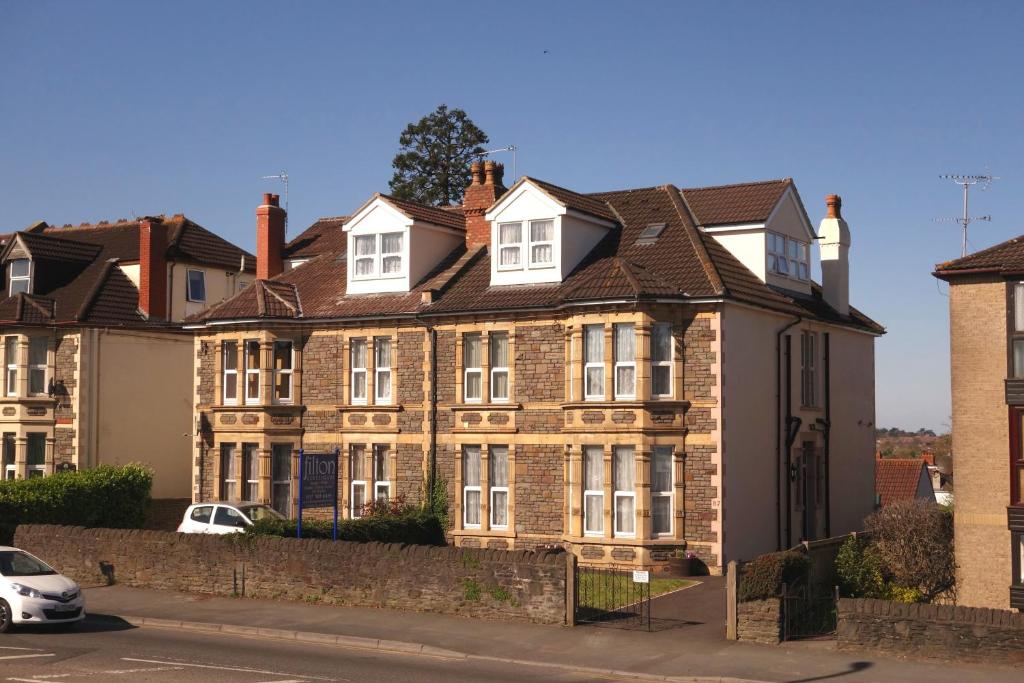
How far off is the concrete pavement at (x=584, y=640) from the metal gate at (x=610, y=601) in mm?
454

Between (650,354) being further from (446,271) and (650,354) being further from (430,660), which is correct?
(430,660)

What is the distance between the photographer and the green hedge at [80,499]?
106 ft

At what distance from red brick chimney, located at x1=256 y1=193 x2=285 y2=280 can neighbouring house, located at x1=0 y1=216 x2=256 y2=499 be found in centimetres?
393

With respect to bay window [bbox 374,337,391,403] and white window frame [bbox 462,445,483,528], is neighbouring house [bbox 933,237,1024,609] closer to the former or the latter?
white window frame [bbox 462,445,483,528]

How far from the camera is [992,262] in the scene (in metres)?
26.4

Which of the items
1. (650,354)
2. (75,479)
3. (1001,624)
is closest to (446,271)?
(650,354)

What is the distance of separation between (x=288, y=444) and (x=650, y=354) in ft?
39.2

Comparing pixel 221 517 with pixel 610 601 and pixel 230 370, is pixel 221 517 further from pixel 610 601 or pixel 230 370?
pixel 610 601

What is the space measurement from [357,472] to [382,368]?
3122 millimetres

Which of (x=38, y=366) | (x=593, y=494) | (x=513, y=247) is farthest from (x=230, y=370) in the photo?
(x=593, y=494)

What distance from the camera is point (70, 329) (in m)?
40.6

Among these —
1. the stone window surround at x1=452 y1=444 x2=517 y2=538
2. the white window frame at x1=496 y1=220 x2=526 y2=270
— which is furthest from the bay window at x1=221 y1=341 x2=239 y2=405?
the white window frame at x1=496 y1=220 x2=526 y2=270

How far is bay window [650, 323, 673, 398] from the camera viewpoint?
30.6 metres

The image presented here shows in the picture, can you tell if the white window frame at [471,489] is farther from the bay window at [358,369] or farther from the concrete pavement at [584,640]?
the concrete pavement at [584,640]
